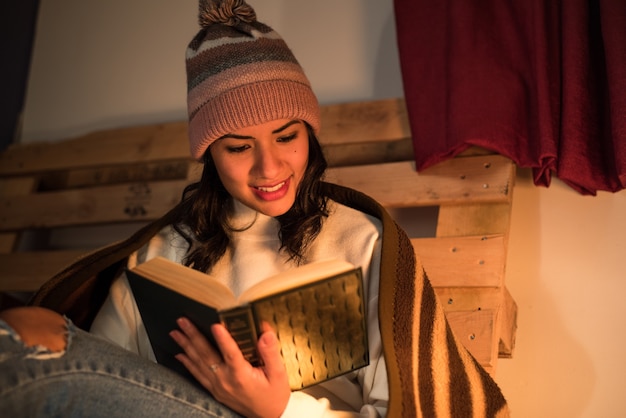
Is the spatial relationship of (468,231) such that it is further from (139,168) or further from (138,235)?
(139,168)

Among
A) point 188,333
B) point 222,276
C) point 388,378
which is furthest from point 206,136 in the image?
point 388,378

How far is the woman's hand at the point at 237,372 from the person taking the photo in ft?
3.37

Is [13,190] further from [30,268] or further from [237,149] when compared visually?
[237,149]

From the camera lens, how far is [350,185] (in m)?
1.75

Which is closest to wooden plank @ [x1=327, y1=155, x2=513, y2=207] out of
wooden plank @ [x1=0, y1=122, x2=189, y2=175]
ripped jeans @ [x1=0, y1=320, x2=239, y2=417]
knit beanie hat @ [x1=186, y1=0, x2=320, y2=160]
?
knit beanie hat @ [x1=186, y1=0, x2=320, y2=160]

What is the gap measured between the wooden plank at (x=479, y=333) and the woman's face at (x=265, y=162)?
1.28 ft

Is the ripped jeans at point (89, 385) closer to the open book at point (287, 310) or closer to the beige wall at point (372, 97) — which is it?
the open book at point (287, 310)

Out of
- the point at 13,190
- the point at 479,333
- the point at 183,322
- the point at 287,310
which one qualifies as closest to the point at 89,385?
the point at 183,322

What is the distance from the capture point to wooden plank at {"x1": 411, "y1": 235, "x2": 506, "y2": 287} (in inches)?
59.5

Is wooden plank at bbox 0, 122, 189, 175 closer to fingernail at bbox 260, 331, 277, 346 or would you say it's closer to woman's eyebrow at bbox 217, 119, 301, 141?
woman's eyebrow at bbox 217, 119, 301, 141

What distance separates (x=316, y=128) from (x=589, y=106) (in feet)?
1.69

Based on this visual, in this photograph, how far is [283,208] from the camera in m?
1.33

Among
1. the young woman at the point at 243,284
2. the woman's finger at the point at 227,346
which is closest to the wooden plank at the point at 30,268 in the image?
the young woman at the point at 243,284

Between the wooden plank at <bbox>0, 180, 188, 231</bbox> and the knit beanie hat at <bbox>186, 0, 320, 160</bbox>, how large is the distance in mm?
601
